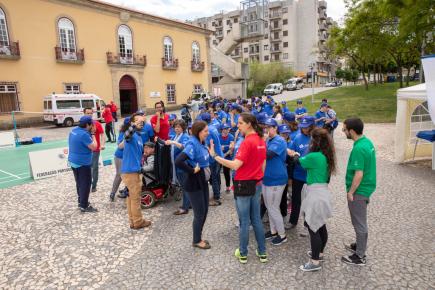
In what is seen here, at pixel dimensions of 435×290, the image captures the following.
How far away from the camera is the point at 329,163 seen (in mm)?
3566

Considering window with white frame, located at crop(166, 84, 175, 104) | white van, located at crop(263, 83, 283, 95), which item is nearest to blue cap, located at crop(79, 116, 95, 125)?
window with white frame, located at crop(166, 84, 175, 104)

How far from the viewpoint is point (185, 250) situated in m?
4.36

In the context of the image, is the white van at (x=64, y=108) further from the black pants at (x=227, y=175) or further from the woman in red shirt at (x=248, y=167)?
the woman in red shirt at (x=248, y=167)

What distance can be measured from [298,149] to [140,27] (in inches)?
1083

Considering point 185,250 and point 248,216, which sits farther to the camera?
point 185,250

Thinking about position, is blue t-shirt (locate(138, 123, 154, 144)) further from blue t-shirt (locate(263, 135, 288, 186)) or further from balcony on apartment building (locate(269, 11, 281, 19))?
balcony on apartment building (locate(269, 11, 281, 19))

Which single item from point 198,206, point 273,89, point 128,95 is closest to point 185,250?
point 198,206

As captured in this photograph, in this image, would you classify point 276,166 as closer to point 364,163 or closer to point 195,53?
point 364,163

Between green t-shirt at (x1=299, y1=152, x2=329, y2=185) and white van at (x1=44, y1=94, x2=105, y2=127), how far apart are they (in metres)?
19.1

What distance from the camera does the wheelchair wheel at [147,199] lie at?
19.7 feet

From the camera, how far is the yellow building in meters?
20.8

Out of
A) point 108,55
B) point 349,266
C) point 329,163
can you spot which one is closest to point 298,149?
point 329,163

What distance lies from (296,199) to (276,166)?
3.34 feet

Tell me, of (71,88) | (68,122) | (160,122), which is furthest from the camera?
(71,88)
